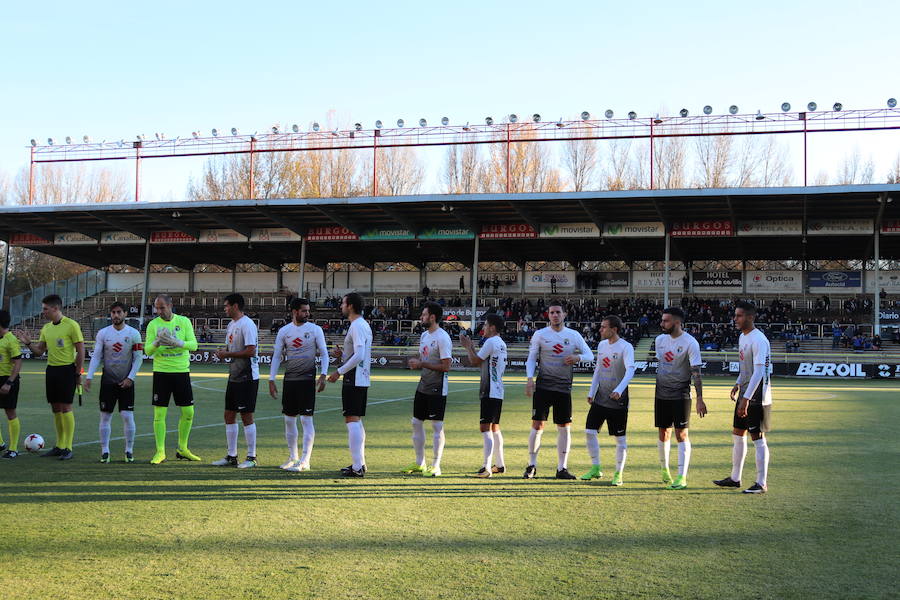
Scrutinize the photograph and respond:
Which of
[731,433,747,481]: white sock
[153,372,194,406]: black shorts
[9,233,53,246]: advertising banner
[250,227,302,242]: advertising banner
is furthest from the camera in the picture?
[9,233,53,246]: advertising banner

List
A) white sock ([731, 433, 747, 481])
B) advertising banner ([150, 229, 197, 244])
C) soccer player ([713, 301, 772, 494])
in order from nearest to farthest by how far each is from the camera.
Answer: soccer player ([713, 301, 772, 494]) → white sock ([731, 433, 747, 481]) → advertising banner ([150, 229, 197, 244])

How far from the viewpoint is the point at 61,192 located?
69375 millimetres

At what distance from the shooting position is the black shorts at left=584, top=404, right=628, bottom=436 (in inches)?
354

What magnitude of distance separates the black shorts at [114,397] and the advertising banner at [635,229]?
115ft

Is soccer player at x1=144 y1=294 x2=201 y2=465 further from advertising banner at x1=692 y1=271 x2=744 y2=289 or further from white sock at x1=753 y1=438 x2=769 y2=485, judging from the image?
advertising banner at x1=692 y1=271 x2=744 y2=289

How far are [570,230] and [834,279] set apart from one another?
1669 centimetres

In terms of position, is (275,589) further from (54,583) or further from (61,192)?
(61,192)

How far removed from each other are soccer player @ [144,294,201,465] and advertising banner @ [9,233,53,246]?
4624 centimetres

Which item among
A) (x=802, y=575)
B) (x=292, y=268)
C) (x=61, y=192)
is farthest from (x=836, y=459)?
(x=61, y=192)

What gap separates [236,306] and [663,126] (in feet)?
112

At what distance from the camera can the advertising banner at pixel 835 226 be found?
131 ft

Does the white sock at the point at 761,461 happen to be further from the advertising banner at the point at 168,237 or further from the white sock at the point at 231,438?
the advertising banner at the point at 168,237

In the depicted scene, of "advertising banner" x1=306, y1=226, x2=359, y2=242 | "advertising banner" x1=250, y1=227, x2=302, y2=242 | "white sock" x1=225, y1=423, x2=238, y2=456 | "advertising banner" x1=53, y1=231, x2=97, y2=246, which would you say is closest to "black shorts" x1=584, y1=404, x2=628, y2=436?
"white sock" x1=225, y1=423, x2=238, y2=456

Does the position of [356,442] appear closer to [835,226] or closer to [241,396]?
[241,396]
